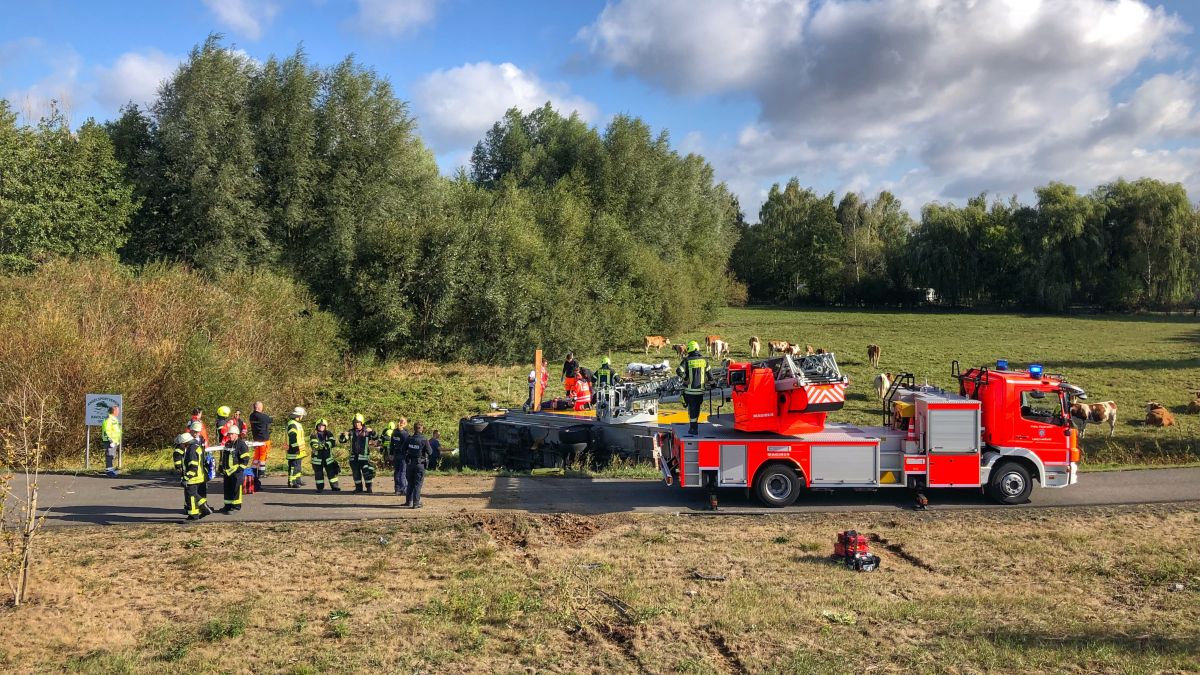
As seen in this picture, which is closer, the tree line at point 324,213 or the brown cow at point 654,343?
the tree line at point 324,213

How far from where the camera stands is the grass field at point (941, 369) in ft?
77.9

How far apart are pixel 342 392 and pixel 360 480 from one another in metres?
14.0

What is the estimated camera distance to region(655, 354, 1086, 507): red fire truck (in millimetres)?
14148

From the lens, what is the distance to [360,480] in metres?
16.0

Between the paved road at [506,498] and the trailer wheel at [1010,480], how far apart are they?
418 millimetres

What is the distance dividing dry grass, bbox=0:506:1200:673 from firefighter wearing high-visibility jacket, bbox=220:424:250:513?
1.09 meters

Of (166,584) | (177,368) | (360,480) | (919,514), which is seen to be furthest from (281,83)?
(919,514)

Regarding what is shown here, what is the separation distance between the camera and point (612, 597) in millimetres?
9891

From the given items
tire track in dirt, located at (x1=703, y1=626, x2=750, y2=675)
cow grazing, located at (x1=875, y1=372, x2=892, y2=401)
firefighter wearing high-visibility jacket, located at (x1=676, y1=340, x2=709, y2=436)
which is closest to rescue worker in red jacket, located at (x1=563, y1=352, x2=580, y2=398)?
firefighter wearing high-visibility jacket, located at (x1=676, y1=340, x2=709, y2=436)

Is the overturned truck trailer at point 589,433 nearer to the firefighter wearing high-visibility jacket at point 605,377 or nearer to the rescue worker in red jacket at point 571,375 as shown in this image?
the firefighter wearing high-visibility jacket at point 605,377

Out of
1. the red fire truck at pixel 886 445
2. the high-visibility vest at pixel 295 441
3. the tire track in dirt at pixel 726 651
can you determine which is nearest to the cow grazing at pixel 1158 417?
the red fire truck at pixel 886 445

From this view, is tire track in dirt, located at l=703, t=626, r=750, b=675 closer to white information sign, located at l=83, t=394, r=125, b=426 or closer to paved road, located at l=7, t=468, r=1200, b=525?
paved road, located at l=7, t=468, r=1200, b=525

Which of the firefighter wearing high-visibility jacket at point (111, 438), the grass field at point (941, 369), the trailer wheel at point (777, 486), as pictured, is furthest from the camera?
the grass field at point (941, 369)

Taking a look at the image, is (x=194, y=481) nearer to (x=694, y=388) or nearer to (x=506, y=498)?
(x=506, y=498)
